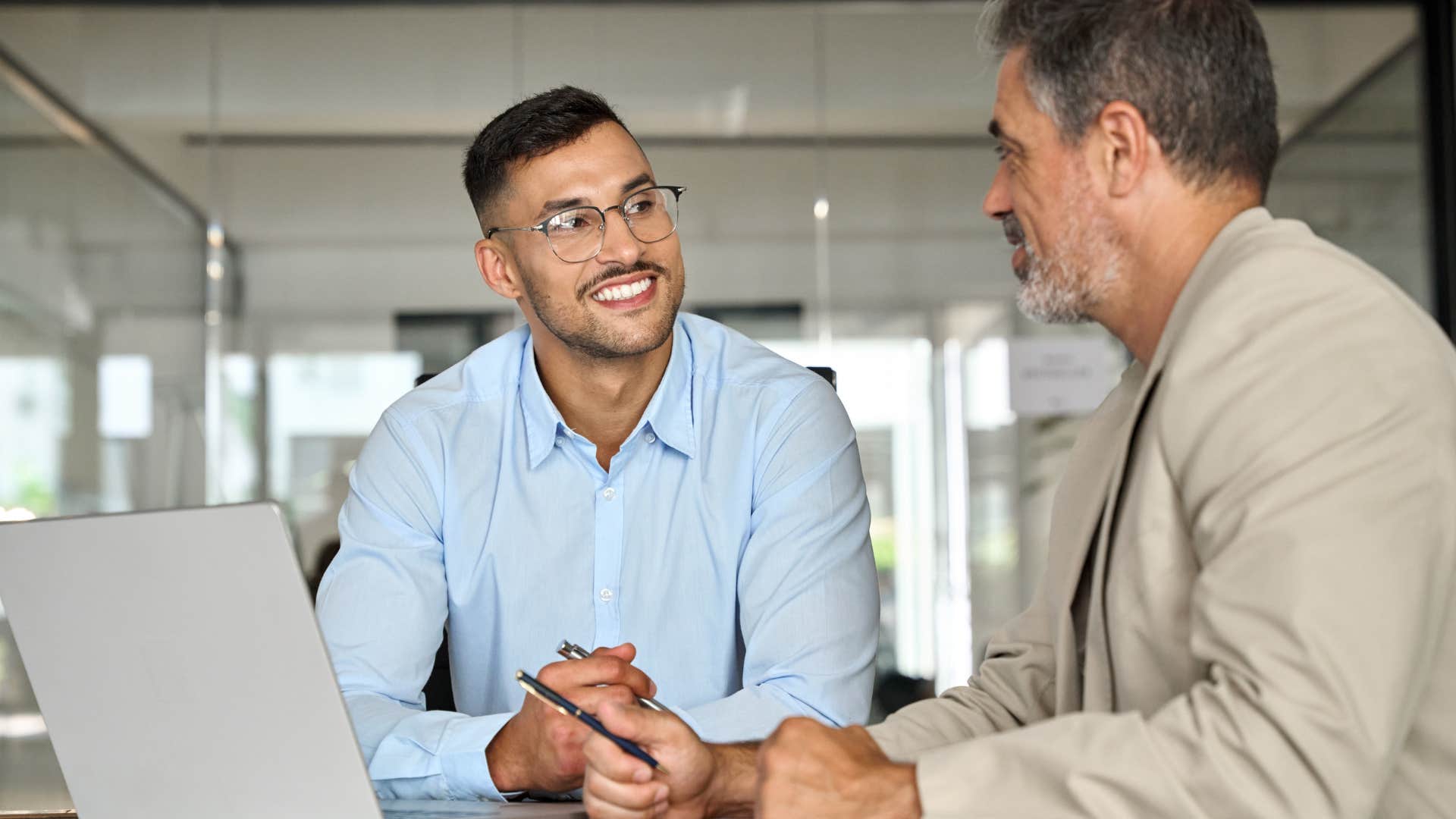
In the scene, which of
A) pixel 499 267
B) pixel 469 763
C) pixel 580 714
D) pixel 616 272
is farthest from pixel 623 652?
pixel 499 267

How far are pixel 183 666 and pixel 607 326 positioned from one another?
1042 millimetres

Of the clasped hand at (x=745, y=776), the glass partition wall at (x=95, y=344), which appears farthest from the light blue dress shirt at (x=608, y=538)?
the glass partition wall at (x=95, y=344)

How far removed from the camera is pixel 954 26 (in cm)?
480

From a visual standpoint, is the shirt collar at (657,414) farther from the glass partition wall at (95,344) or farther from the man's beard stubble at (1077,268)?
the glass partition wall at (95,344)

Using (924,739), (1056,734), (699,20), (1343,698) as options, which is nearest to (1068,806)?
(1056,734)

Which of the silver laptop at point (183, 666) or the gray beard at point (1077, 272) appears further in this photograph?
the gray beard at point (1077, 272)

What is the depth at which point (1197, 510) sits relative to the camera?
1150 mm

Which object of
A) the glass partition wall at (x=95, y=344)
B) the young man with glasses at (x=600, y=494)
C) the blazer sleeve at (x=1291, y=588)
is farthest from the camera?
the glass partition wall at (x=95, y=344)

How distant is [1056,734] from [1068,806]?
0.18 feet

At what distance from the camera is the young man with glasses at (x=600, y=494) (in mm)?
1874

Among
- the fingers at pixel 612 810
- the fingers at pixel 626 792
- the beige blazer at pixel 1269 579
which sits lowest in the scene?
the fingers at pixel 612 810

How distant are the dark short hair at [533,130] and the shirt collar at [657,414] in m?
0.32

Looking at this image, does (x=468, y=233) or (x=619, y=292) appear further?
(x=468, y=233)

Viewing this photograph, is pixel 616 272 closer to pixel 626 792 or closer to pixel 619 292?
pixel 619 292
